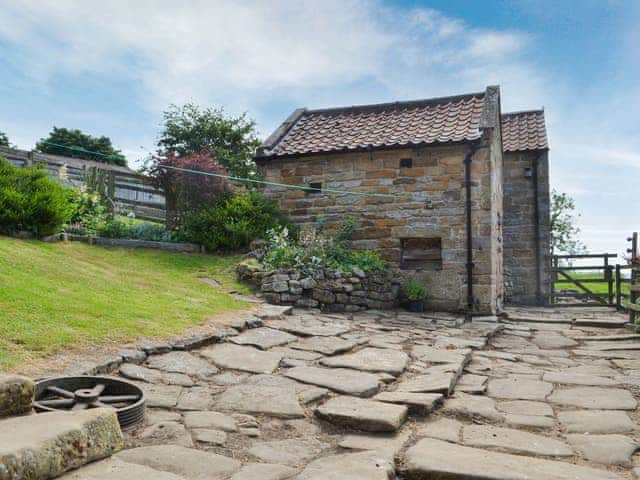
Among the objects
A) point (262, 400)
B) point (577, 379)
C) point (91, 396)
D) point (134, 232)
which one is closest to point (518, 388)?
point (577, 379)

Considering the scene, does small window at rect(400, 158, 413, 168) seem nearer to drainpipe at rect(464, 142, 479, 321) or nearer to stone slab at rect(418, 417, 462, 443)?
drainpipe at rect(464, 142, 479, 321)

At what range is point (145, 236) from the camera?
1154 centimetres

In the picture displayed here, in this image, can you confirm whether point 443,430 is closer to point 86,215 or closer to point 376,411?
point 376,411

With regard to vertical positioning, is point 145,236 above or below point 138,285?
above

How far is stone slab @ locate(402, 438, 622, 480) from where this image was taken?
8.23 feet

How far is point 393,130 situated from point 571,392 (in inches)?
321

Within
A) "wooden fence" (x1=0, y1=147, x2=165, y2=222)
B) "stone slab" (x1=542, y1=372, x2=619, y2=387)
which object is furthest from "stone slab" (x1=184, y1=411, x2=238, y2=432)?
"wooden fence" (x1=0, y1=147, x2=165, y2=222)

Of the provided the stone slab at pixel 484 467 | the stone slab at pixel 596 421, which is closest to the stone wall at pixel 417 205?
the stone slab at pixel 596 421

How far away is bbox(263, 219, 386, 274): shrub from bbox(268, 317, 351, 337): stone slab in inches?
68.1

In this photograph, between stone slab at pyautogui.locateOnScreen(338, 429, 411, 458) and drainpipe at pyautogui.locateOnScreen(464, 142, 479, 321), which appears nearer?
stone slab at pyautogui.locateOnScreen(338, 429, 411, 458)

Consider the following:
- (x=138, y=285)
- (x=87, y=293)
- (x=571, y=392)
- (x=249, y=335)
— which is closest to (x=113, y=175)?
(x=138, y=285)

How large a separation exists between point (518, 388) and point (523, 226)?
35.3ft

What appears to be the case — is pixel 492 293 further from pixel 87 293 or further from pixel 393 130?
pixel 87 293

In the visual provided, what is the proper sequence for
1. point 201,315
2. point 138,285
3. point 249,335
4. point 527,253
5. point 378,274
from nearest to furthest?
point 249,335 < point 201,315 < point 138,285 < point 378,274 < point 527,253
